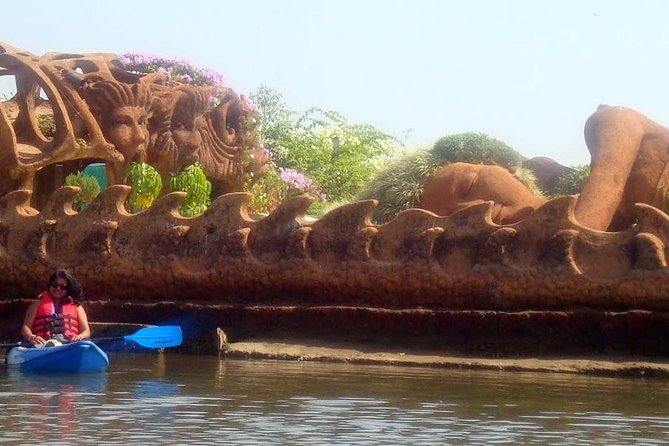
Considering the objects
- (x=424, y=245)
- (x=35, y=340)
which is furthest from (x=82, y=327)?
(x=424, y=245)

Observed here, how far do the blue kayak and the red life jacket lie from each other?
0.58 meters

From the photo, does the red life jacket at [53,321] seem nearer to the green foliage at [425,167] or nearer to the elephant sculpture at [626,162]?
the elephant sculpture at [626,162]

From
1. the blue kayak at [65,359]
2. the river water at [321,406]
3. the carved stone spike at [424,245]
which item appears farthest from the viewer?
the carved stone spike at [424,245]

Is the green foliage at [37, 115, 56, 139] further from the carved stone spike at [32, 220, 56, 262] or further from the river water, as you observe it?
the river water

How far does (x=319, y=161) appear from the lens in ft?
111

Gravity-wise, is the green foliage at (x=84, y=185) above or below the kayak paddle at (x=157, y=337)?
above

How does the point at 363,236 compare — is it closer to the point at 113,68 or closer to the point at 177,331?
the point at 177,331

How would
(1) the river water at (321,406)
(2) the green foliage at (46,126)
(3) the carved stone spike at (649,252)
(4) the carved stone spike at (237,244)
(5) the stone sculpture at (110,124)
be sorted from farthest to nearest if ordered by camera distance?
(2) the green foliage at (46,126) < (5) the stone sculpture at (110,124) < (4) the carved stone spike at (237,244) < (3) the carved stone spike at (649,252) < (1) the river water at (321,406)

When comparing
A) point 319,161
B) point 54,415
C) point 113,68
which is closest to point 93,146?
point 113,68

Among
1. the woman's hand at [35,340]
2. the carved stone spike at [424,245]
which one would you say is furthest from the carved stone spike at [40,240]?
the carved stone spike at [424,245]

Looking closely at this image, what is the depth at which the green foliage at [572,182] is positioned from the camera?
2295 centimetres

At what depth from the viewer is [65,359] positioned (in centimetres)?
1302

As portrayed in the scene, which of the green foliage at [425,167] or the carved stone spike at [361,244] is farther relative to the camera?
the green foliage at [425,167]

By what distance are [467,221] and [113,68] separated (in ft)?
23.3
